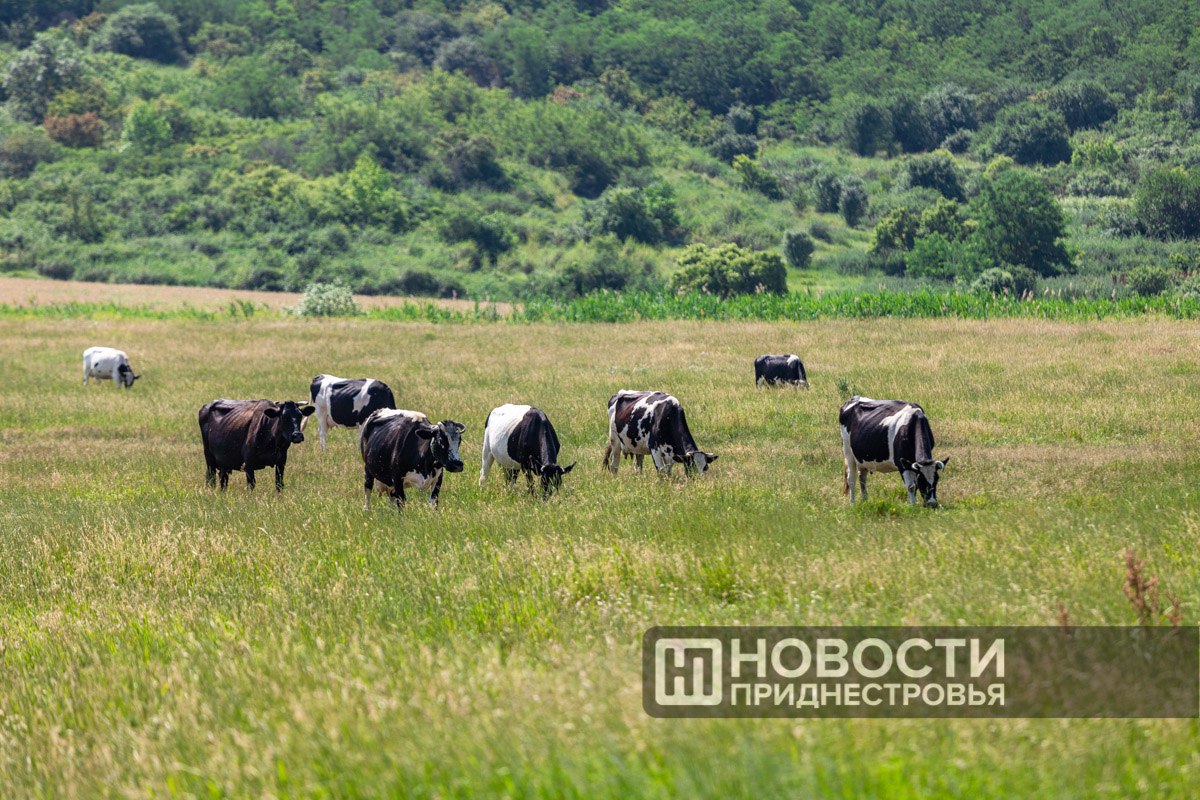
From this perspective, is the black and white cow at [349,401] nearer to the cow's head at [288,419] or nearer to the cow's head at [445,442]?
the cow's head at [288,419]

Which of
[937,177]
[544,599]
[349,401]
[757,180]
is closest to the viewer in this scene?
[544,599]

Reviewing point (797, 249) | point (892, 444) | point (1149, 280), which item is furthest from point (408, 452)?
point (797, 249)

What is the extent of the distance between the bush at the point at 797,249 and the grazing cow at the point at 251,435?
197ft

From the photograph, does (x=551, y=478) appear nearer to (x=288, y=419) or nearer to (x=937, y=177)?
(x=288, y=419)

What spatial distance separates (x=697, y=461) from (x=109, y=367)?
73.2 ft

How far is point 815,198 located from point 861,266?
19.5 metres

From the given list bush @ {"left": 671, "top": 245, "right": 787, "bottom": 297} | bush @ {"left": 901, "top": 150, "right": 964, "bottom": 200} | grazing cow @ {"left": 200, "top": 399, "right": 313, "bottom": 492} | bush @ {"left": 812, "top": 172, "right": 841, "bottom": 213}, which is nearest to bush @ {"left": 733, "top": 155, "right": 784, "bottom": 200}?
bush @ {"left": 812, "top": 172, "right": 841, "bottom": 213}

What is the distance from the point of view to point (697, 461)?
1777cm

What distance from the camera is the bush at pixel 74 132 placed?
104m

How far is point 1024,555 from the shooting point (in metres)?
9.26

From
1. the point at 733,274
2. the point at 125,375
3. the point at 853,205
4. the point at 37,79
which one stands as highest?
the point at 37,79

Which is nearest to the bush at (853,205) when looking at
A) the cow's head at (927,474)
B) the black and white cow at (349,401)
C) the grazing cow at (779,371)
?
the grazing cow at (779,371)

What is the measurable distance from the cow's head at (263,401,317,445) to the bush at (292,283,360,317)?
1589 inches

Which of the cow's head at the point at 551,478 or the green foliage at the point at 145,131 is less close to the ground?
the green foliage at the point at 145,131
